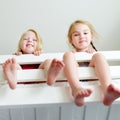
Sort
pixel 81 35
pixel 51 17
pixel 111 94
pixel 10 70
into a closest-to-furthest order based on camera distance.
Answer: pixel 111 94
pixel 10 70
pixel 81 35
pixel 51 17

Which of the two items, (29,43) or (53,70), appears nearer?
(53,70)

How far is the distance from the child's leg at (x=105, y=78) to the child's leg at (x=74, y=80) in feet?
0.22

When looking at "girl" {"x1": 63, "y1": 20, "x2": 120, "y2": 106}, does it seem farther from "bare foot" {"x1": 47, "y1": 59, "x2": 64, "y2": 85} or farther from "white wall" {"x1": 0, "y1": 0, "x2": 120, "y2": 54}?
"white wall" {"x1": 0, "y1": 0, "x2": 120, "y2": 54}

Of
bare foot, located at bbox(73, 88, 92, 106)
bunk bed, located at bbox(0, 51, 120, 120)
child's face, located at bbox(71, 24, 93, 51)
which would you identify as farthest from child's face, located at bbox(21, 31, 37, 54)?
bare foot, located at bbox(73, 88, 92, 106)

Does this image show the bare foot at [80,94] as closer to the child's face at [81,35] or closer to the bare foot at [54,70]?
the bare foot at [54,70]

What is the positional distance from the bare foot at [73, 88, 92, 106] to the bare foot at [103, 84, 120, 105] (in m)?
0.06

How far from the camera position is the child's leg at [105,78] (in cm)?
88

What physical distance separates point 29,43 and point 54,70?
554mm

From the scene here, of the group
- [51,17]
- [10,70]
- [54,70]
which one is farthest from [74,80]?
[51,17]

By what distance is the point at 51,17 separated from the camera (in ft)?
6.62

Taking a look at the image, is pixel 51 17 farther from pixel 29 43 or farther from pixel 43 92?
pixel 43 92

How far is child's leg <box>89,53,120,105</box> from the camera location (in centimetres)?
88

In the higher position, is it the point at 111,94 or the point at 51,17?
the point at 51,17

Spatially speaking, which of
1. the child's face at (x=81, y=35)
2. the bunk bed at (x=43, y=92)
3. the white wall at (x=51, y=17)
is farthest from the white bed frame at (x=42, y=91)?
the white wall at (x=51, y=17)
